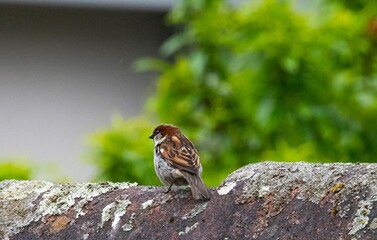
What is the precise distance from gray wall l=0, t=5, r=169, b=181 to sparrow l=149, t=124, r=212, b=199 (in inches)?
270

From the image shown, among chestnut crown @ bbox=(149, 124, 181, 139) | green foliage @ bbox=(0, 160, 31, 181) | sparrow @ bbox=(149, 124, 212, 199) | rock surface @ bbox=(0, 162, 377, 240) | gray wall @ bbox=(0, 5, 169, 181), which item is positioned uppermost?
gray wall @ bbox=(0, 5, 169, 181)

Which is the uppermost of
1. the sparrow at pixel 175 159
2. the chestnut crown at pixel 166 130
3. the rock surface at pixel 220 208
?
the chestnut crown at pixel 166 130

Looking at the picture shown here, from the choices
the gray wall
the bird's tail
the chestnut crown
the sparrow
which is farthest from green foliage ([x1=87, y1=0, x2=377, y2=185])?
the bird's tail

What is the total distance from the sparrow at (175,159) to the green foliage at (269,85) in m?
2.85

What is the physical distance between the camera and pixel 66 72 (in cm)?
1168

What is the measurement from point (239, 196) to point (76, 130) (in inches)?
351

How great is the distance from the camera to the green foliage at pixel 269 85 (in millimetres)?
7668

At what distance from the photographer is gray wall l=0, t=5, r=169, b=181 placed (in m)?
11.5

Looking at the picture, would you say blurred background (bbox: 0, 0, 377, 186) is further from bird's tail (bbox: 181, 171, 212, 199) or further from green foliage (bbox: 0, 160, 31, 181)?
bird's tail (bbox: 181, 171, 212, 199)

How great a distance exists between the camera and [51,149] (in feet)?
38.3

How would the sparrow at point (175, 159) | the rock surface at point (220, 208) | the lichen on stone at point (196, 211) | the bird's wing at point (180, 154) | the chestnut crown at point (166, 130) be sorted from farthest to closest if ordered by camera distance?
the chestnut crown at point (166, 130), the bird's wing at point (180, 154), the sparrow at point (175, 159), the lichen on stone at point (196, 211), the rock surface at point (220, 208)

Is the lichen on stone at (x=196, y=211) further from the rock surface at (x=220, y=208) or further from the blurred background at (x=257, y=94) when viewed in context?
the blurred background at (x=257, y=94)

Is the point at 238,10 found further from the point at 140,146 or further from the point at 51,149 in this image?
the point at 51,149

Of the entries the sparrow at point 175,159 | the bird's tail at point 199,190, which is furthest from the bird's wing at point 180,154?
the bird's tail at point 199,190
